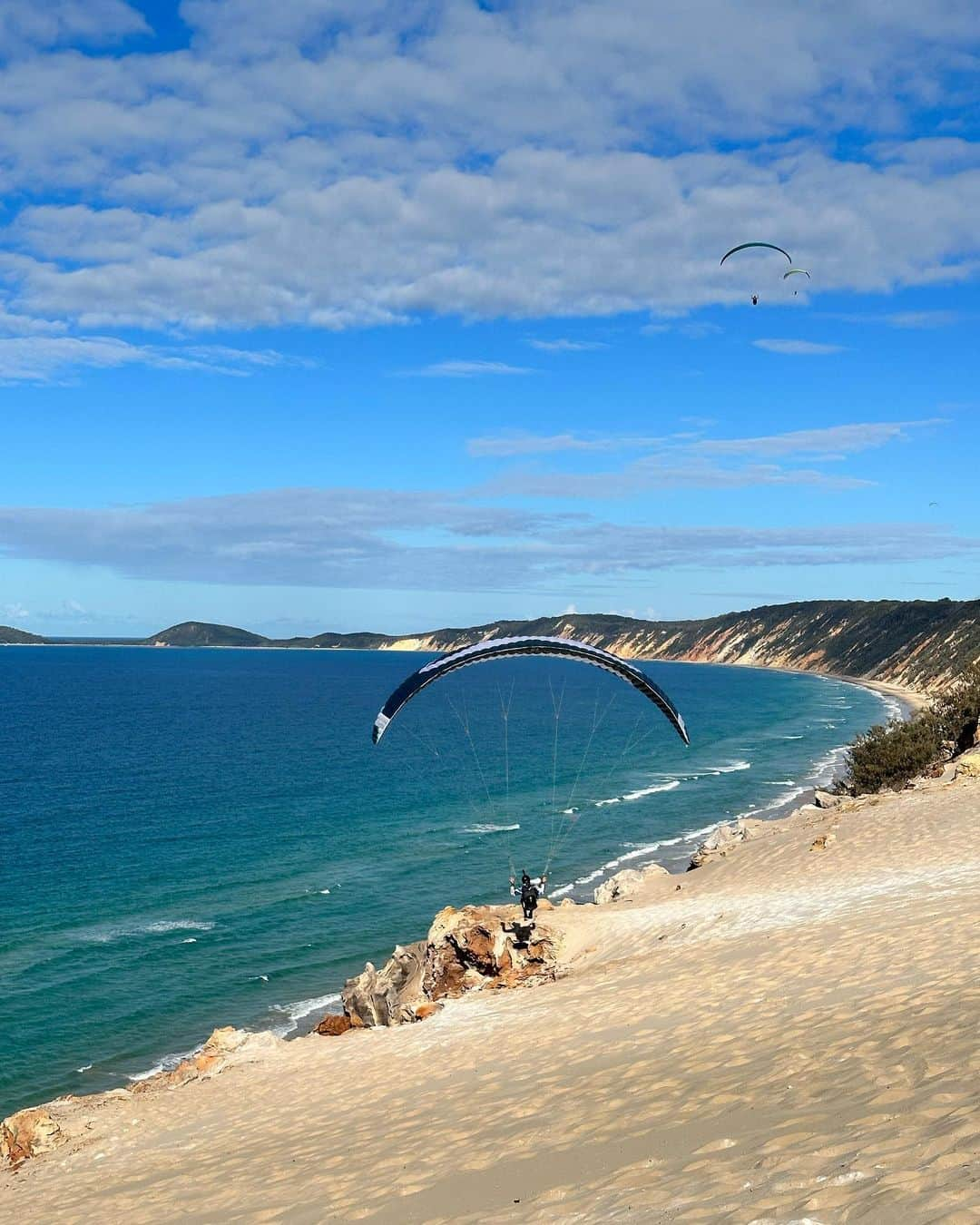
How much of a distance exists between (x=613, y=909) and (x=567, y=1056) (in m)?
11.2

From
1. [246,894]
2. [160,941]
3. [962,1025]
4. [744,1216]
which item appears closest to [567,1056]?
[962,1025]

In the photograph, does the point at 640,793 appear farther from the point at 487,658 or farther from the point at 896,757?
the point at 487,658

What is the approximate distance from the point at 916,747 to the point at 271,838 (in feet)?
99.6

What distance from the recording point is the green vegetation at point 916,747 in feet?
123

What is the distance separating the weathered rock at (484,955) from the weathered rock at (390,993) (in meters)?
0.46

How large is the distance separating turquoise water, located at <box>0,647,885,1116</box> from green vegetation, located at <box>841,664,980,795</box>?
29.9ft

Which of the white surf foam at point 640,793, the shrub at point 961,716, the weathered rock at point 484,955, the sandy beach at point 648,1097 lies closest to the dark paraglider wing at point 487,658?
the weathered rock at point 484,955

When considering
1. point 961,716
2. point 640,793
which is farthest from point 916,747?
point 640,793

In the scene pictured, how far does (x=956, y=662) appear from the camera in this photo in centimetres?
13125

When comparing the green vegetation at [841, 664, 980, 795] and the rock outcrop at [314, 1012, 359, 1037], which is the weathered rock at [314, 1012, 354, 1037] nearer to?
the rock outcrop at [314, 1012, 359, 1037]

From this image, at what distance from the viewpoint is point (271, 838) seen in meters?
45.4

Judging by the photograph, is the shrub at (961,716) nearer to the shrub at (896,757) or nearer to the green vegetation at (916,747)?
the green vegetation at (916,747)

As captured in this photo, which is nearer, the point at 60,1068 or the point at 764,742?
the point at 60,1068

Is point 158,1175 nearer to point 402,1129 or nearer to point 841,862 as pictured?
point 402,1129
